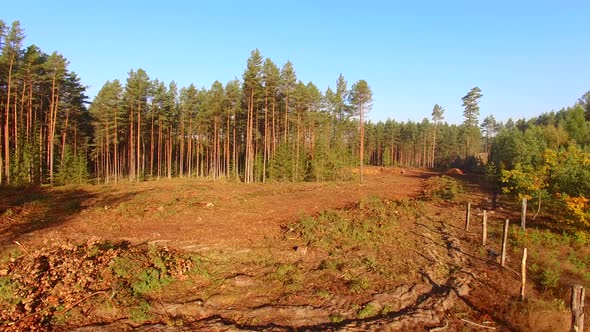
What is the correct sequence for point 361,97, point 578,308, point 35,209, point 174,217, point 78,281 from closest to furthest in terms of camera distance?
point 578,308
point 78,281
point 174,217
point 35,209
point 361,97

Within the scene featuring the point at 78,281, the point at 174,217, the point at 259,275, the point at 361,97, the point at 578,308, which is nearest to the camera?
the point at 578,308

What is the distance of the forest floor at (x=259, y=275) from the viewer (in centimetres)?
896

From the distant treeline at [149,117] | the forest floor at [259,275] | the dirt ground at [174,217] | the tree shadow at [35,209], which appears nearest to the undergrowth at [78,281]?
the forest floor at [259,275]

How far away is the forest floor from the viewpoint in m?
8.96

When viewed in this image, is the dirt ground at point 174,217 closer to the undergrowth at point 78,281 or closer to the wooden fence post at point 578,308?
the undergrowth at point 78,281

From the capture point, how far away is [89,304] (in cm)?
902

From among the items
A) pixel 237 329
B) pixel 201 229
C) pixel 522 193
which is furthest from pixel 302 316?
pixel 522 193

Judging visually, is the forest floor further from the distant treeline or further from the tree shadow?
the distant treeline

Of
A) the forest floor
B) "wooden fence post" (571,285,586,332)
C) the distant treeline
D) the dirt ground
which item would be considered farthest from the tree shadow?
"wooden fence post" (571,285,586,332)

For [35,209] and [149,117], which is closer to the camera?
[35,209]

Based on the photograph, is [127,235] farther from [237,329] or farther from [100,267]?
[237,329]

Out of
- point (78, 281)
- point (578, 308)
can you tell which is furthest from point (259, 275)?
point (578, 308)

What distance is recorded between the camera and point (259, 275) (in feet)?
38.3

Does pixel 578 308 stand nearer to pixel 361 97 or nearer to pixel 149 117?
pixel 361 97
